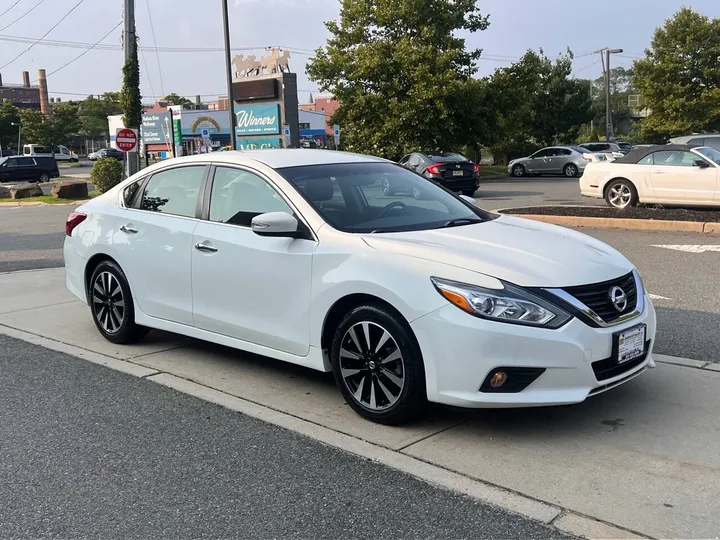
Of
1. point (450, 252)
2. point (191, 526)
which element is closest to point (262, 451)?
point (191, 526)

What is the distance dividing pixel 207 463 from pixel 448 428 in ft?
4.57

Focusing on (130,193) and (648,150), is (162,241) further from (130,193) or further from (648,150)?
(648,150)

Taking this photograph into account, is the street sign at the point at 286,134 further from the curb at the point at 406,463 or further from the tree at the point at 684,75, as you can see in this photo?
the curb at the point at 406,463

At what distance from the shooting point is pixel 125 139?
22766 mm

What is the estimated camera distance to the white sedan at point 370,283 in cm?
389

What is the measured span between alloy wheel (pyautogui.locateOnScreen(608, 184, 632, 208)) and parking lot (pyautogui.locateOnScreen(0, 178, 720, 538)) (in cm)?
803

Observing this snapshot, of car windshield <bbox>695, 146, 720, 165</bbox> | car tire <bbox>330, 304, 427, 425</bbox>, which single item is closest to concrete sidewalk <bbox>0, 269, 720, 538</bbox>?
car tire <bbox>330, 304, 427, 425</bbox>

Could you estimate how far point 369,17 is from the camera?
31781mm

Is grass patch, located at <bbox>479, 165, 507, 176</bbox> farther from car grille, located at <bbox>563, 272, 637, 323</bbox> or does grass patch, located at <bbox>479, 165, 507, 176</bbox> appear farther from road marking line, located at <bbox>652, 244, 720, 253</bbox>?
car grille, located at <bbox>563, 272, 637, 323</bbox>

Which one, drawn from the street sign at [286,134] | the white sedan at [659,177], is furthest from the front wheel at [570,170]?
the white sedan at [659,177]

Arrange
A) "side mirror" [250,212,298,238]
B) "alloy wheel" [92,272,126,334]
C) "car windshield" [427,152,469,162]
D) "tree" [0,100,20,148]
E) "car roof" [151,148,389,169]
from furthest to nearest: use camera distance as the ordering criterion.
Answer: "tree" [0,100,20,148] → "car windshield" [427,152,469,162] → "alloy wheel" [92,272,126,334] → "car roof" [151,148,389,169] → "side mirror" [250,212,298,238]

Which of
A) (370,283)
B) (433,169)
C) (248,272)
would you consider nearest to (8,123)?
(433,169)

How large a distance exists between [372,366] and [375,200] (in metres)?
1.38

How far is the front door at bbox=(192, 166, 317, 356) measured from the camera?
4.67 metres
